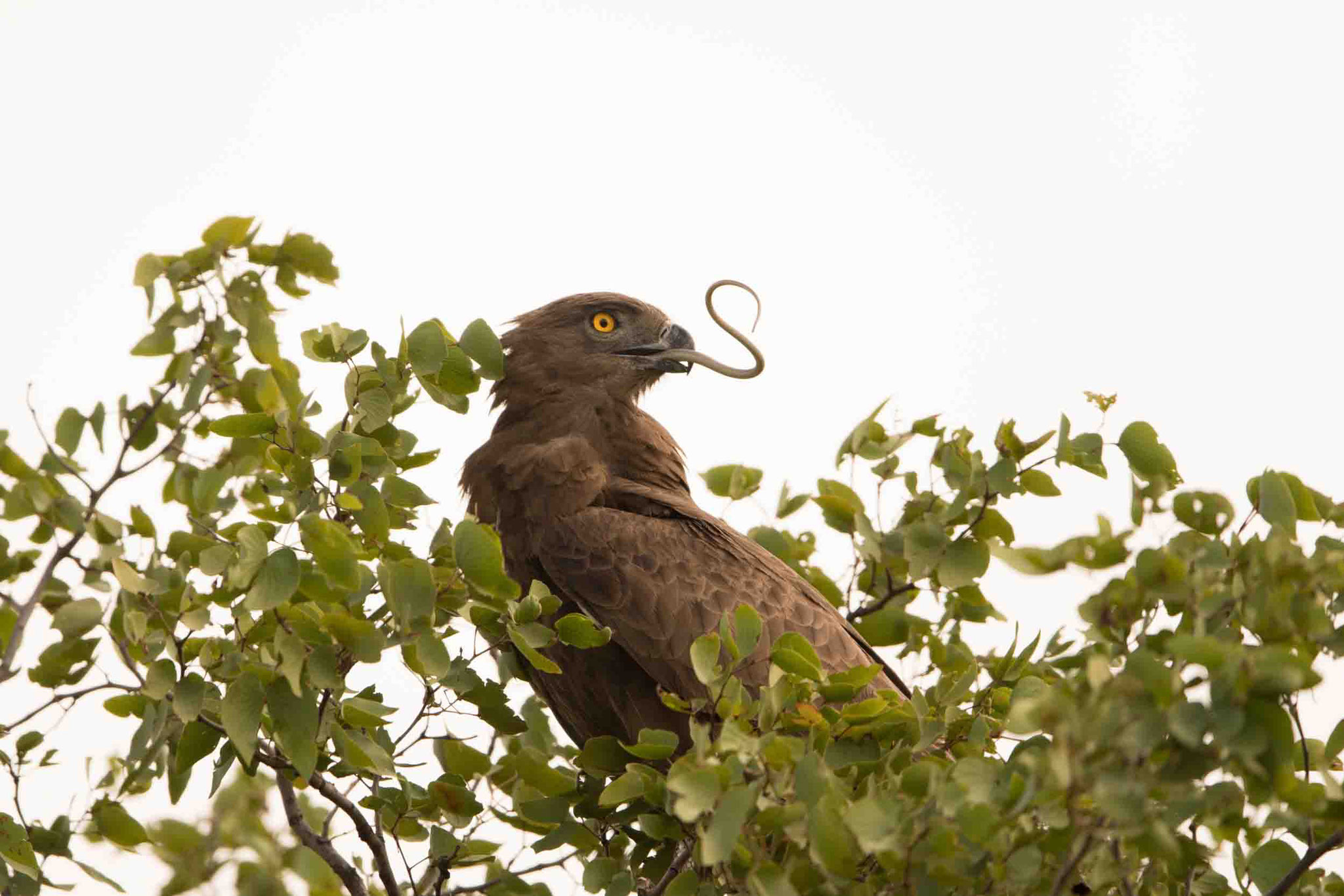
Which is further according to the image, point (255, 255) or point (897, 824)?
point (255, 255)

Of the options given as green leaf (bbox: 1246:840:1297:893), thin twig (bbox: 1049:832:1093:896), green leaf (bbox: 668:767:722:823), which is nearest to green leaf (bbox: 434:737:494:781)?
green leaf (bbox: 668:767:722:823)

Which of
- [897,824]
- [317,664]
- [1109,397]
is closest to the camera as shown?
[897,824]

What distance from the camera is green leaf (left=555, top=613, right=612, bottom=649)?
437 centimetres

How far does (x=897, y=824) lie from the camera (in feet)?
10.1

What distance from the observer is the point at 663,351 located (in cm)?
696

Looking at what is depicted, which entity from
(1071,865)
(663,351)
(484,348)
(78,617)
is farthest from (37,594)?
(663,351)

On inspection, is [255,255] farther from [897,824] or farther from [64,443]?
[897,824]

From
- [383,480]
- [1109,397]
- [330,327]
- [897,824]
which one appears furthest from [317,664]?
[1109,397]

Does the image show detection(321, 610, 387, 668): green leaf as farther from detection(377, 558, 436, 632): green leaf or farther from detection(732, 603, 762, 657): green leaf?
detection(732, 603, 762, 657): green leaf

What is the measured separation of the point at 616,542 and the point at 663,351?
1.46m

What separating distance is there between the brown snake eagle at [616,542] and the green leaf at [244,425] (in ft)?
5.90

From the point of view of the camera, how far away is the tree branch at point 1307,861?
3324mm

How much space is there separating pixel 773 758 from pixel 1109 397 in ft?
5.29

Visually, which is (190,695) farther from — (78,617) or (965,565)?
(965,565)
